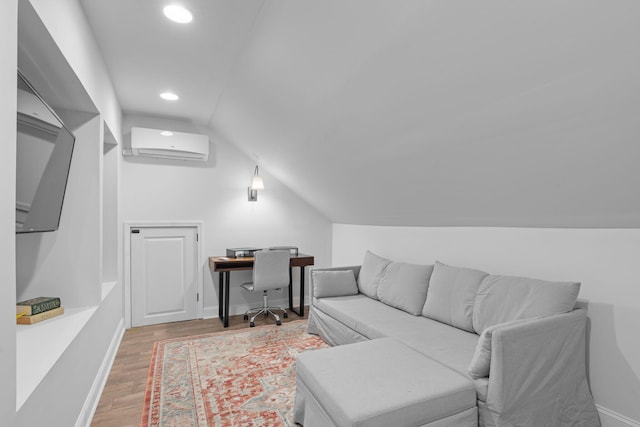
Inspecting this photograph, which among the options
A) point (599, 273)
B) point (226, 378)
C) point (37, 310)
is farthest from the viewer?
point (226, 378)

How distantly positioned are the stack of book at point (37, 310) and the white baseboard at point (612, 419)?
3250mm

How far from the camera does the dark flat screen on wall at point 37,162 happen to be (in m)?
1.50

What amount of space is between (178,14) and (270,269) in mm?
2683

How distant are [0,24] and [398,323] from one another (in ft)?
8.72

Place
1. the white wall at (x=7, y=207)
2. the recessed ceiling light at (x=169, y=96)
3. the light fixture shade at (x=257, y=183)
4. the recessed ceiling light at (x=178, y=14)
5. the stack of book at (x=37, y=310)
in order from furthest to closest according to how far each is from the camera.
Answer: the light fixture shade at (x=257, y=183), the recessed ceiling light at (x=169, y=96), the recessed ceiling light at (x=178, y=14), the stack of book at (x=37, y=310), the white wall at (x=7, y=207)

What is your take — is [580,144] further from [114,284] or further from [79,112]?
[114,284]

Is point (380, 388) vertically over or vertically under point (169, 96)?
under

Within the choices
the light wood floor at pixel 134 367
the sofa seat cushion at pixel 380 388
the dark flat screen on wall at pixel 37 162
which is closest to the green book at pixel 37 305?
the dark flat screen on wall at pixel 37 162

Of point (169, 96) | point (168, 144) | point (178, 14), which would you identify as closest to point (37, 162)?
point (178, 14)

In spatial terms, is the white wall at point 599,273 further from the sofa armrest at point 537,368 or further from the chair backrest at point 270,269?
the chair backrest at point 270,269

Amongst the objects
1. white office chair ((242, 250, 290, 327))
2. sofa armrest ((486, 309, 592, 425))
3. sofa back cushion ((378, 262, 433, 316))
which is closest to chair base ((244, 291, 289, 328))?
white office chair ((242, 250, 290, 327))

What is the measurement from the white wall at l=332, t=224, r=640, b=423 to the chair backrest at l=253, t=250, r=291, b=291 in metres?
2.11

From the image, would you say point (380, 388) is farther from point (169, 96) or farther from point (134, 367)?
point (169, 96)

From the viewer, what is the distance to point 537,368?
1732 millimetres
